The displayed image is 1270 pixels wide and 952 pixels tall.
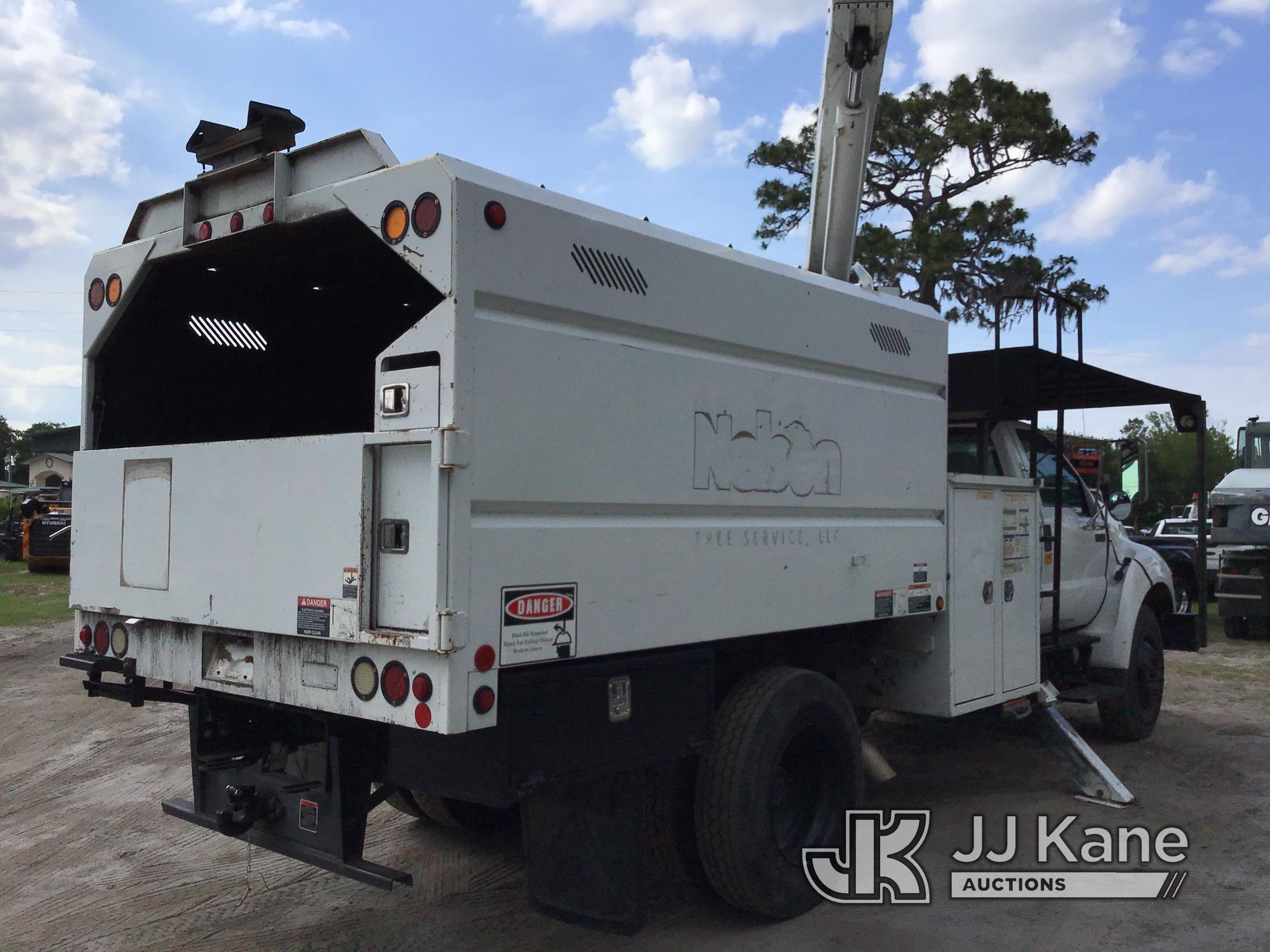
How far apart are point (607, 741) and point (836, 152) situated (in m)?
4.16

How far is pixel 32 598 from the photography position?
1630 cm

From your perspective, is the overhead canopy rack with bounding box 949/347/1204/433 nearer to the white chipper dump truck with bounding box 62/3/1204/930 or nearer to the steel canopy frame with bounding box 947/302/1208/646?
the steel canopy frame with bounding box 947/302/1208/646

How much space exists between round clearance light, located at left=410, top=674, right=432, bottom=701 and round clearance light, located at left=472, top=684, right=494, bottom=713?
126 mm

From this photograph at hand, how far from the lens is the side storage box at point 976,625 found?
17.0 ft

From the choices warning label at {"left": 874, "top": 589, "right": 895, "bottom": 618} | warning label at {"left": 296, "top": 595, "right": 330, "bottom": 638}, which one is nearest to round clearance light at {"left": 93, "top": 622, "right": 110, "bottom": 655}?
warning label at {"left": 296, "top": 595, "right": 330, "bottom": 638}

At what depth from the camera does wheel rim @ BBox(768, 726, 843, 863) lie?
4.36 m

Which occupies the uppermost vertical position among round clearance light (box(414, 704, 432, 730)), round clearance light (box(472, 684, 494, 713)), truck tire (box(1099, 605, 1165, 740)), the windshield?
the windshield

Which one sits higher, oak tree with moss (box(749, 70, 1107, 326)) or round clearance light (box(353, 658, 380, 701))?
oak tree with moss (box(749, 70, 1107, 326))

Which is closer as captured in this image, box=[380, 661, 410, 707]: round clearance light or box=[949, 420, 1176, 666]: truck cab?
box=[380, 661, 410, 707]: round clearance light

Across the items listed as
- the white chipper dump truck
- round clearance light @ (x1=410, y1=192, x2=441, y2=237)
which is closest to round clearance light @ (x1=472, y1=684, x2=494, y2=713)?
the white chipper dump truck

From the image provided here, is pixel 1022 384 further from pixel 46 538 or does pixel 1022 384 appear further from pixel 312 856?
pixel 46 538

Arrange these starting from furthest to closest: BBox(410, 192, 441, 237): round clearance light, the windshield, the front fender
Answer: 1. the windshield
2. the front fender
3. BBox(410, 192, 441, 237): round clearance light

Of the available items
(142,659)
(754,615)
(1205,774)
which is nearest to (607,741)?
(754,615)

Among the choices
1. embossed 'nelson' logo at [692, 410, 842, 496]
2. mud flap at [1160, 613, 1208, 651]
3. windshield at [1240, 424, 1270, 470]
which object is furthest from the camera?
windshield at [1240, 424, 1270, 470]
